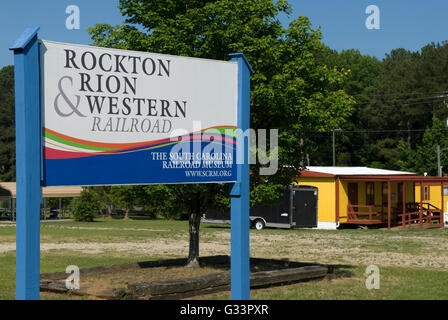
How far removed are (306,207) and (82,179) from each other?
27167 millimetres

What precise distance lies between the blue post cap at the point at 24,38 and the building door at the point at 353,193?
1228 inches

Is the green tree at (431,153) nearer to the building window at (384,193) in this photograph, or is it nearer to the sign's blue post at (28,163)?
the building window at (384,193)

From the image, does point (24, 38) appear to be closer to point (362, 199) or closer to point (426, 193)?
point (362, 199)

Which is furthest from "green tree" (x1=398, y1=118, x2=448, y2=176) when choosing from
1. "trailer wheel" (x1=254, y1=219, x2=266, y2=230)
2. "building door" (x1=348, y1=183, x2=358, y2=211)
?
"trailer wheel" (x1=254, y1=219, x2=266, y2=230)

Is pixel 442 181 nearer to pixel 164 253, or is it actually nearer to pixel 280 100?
pixel 164 253

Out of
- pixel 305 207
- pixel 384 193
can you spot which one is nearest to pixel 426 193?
pixel 384 193

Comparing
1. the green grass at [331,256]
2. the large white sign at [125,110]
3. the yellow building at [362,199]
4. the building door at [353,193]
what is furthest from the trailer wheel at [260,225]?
the large white sign at [125,110]

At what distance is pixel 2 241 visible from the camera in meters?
27.1

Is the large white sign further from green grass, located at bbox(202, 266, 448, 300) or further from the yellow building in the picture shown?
the yellow building

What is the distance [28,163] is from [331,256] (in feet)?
48.4

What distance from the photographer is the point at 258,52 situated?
48.0 feet

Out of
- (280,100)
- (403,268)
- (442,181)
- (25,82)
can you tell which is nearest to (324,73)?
(280,100)

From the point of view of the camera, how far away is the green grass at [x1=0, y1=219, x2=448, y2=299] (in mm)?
13578

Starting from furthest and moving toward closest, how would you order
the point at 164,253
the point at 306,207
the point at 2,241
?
the point at 306,207, the point at 2,241, the point at 164,253
